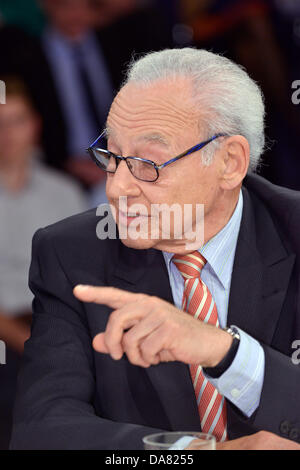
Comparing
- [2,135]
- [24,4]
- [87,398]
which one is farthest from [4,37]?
[87,398]

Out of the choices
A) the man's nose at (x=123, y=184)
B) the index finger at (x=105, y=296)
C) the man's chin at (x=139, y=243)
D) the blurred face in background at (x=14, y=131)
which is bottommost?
the index finger at (x=105, y=296)

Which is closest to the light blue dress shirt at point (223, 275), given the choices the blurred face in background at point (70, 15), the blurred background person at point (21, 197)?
the blurred background person at point (21, 197)

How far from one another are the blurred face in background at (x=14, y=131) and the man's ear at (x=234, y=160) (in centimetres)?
183

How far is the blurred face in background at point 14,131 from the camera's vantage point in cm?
362

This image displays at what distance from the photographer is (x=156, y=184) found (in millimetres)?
1864

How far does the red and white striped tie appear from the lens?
191 cm

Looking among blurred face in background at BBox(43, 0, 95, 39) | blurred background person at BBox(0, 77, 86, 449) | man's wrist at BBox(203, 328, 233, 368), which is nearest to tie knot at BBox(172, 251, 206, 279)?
man's wrist at BBox(203, 328, 233, 368)

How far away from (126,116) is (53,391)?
671 millimetres

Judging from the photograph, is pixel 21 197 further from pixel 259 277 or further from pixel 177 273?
pixel 259 277

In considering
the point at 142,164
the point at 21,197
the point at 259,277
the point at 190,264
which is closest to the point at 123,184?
the point at 142,164

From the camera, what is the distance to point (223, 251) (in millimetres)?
2041

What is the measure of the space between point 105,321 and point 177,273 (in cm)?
23

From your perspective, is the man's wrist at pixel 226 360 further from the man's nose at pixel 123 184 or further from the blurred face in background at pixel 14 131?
the blurred face in background at pixel 14 131

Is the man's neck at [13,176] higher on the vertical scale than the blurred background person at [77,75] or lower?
lower
